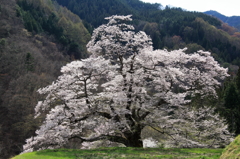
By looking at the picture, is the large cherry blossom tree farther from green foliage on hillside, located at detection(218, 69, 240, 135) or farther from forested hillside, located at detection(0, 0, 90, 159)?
forested hillside, located at detection(0, 0, 90, 159)

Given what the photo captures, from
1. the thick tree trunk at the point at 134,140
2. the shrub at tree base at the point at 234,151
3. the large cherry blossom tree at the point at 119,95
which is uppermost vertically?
the large cherry blossom tree at the point at 119,95

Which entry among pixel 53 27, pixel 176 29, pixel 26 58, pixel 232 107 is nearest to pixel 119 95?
pixel 232 107

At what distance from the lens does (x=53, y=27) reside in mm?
57719

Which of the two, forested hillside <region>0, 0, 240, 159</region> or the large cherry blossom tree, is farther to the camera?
forested hillside <region>0, 0, 240, 159</region>

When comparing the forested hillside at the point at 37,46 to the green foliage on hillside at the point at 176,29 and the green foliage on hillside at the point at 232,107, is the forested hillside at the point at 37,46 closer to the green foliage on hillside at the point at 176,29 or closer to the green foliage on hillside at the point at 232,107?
the green foliage on hillside at the point at 176,29

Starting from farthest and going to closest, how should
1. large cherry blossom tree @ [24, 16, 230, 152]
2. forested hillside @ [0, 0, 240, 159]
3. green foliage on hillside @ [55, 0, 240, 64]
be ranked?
green foliage on hillside @ [55, 0, 240, 64]
forested hillside @ [0, 0, 240, 159]
large cherry blossom tree @ [24, 16, 230, 152]

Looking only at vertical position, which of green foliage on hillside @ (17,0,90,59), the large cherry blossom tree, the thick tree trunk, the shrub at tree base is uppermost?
green foliage on hillside @ (17,0,90,59)

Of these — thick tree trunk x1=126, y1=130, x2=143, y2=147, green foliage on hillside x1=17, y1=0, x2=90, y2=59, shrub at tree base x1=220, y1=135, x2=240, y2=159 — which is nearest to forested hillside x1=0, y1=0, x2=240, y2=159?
green foliage on hillside x1=17, y1=0, x2=90, y2=59

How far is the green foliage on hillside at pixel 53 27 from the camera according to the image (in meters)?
51.7

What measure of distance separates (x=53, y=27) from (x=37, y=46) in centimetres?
1259

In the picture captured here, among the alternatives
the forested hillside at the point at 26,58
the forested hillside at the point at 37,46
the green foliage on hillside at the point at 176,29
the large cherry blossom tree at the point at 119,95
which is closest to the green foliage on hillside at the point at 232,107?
the forested hillside at the point at 37,46

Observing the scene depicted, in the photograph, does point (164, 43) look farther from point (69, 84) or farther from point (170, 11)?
point (69, 84)

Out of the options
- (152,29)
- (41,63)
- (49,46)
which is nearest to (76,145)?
(41,63)

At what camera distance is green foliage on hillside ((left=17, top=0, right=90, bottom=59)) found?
51688mm
